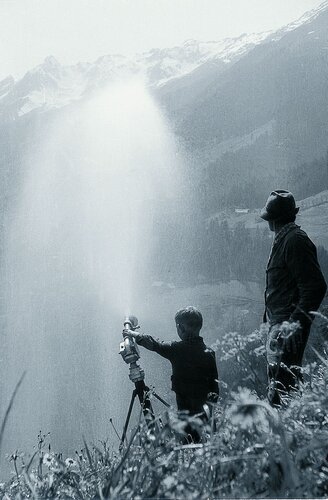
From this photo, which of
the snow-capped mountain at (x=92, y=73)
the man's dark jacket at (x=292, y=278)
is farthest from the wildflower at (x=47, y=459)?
the snow-capped mountain at (x=92, y=73)

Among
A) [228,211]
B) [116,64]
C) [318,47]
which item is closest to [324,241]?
[228,211]

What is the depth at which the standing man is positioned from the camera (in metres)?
3.34

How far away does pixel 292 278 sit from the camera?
373cm

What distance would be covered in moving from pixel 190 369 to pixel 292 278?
1233 mm

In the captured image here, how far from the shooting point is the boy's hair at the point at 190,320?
12.9ft

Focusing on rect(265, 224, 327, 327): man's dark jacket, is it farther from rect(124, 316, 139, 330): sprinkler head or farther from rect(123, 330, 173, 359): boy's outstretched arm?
rect(124, 316, 139, 330): sprinkler head

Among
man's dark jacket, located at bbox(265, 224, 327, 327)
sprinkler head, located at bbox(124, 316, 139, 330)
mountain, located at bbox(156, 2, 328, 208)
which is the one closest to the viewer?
man's dark jacket, located at bbox(265, 224, 327, 327)

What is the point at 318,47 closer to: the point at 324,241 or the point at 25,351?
the point at 324,241

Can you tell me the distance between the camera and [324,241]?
43.7m

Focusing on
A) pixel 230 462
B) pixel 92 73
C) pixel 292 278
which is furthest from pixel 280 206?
pixel 92 73

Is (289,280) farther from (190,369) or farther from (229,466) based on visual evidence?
(229,466)

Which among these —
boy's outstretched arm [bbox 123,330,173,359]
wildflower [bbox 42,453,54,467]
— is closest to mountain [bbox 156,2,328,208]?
boy's outstretched arm [bbox 123,330,173,359]

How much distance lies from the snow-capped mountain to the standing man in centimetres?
12365

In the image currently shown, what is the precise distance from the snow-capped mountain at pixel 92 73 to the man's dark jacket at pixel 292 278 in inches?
4875
